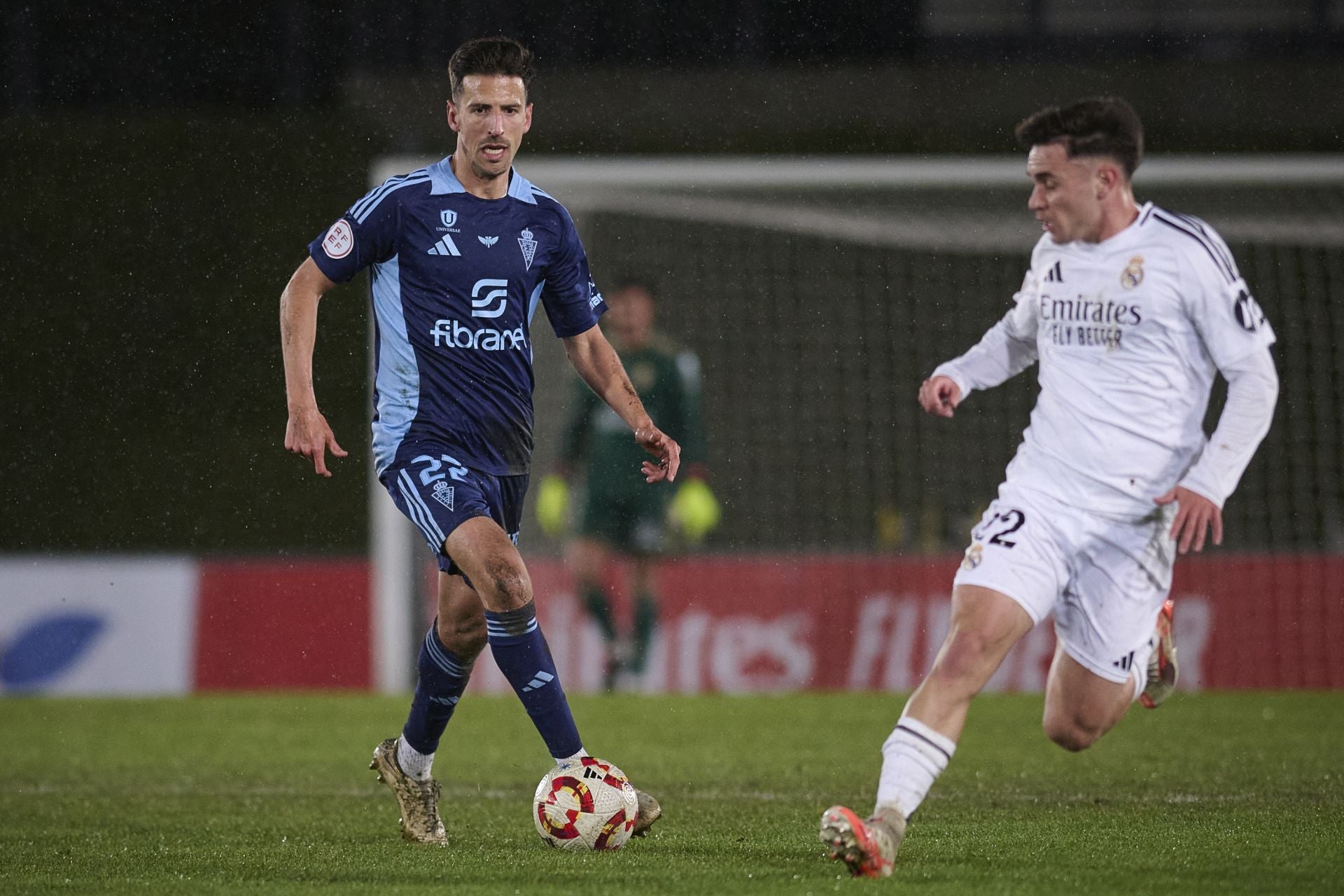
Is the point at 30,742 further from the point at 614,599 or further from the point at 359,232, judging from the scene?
the point at 359,232

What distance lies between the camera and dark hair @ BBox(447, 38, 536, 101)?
5340 mm

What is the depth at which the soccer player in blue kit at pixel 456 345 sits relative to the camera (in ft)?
17.2

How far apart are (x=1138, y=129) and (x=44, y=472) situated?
57.0ft

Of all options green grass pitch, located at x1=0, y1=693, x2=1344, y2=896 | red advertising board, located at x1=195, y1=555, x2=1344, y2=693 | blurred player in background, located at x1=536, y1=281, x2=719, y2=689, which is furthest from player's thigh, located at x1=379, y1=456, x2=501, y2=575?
red advertising board, located at x1=195, y1=555, x2=1344, y2=693

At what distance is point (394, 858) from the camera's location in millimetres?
4926

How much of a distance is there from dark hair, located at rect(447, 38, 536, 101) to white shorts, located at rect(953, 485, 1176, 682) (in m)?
1.91

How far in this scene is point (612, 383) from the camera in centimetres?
570

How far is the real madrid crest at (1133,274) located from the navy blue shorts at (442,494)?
74.0 inches

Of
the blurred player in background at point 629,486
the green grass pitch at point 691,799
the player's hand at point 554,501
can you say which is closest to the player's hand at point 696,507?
the blurred player in background at point 629,486

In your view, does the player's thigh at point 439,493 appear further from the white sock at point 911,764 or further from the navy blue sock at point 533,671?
the white sock at point 911,764

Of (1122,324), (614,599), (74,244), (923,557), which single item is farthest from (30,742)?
(74,244)

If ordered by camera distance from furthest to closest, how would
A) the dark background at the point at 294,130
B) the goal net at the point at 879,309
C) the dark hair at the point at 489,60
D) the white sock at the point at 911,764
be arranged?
the dark background at the point at 294,130
the goal net at the point at 879,309
the dark hair at the point at 489,60
the white sock at the point at 911,764

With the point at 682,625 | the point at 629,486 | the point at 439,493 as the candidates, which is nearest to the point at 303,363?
the point at 439,493

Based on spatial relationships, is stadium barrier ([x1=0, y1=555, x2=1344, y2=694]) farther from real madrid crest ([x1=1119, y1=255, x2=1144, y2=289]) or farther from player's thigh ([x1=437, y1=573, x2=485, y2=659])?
real madrid crest ([x1=1119, y1=255, x2=1144, y2=289])
